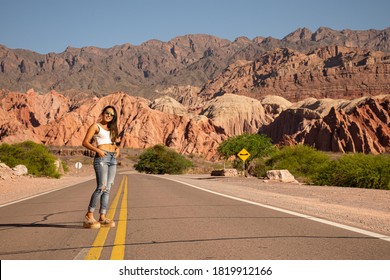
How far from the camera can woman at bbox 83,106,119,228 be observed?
8.38 meters

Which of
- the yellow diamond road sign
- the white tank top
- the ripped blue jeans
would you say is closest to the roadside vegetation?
the yellow diamond road sign

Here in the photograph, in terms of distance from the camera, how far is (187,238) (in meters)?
7.29

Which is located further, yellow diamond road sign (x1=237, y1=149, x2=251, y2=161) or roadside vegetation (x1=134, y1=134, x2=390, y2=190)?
yellow diamond road sign (x1=237, y1=149, x2=251, y2=161)

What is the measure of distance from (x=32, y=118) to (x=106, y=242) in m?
162

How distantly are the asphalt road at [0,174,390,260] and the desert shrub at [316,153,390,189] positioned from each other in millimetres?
15667

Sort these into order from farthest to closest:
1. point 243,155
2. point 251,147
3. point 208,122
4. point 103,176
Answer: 1. point 208,122
2. point 251,147
3. point 243,155
4. point 103,176

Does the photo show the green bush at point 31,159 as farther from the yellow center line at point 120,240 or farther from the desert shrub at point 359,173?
the yellow center line at point 120,240

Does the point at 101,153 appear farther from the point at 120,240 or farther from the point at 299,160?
the point at 299,160

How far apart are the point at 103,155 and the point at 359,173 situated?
20.1m

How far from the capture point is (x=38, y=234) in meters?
8.10

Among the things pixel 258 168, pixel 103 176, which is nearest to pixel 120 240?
pixel 103 176

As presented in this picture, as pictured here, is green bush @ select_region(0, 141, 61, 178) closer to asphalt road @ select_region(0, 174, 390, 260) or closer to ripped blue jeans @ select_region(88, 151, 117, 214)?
asphalt road @ select_region(0, 174, 390, 260)

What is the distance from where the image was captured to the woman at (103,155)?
8375mm
